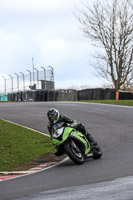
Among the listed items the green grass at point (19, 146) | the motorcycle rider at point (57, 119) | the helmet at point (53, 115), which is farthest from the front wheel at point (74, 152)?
the green grass at point (19, 146)

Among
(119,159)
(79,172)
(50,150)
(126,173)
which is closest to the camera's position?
(126,173)

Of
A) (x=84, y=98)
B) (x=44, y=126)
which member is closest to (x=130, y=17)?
(x=84, y=98)

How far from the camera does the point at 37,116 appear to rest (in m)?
23.3

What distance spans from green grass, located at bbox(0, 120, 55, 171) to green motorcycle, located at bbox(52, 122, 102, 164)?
5.37 ft

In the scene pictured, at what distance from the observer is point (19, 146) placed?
15016 mm

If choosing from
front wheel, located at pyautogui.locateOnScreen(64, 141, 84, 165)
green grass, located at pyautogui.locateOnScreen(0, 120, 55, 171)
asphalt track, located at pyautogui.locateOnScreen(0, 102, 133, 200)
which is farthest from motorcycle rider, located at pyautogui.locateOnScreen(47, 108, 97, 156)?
green grass, located at pyautogui.locateOnScreen(0, 120, 55, 171)

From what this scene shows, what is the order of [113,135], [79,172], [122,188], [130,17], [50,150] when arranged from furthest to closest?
[130,17]
[113,135]
[50,150]
[79,172]
[122,188]

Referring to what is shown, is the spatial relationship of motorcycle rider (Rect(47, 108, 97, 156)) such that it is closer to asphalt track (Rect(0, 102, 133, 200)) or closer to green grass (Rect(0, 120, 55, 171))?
asphalt track (Rect(0, 102, 133, 200))

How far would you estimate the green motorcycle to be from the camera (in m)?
10.6

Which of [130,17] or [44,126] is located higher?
[130,17]

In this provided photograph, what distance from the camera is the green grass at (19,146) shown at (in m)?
12.6

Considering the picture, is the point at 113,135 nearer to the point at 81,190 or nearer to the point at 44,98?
the point at 81,190

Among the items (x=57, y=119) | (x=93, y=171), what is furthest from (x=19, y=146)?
(x=93, y=171)

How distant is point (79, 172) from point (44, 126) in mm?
10476
